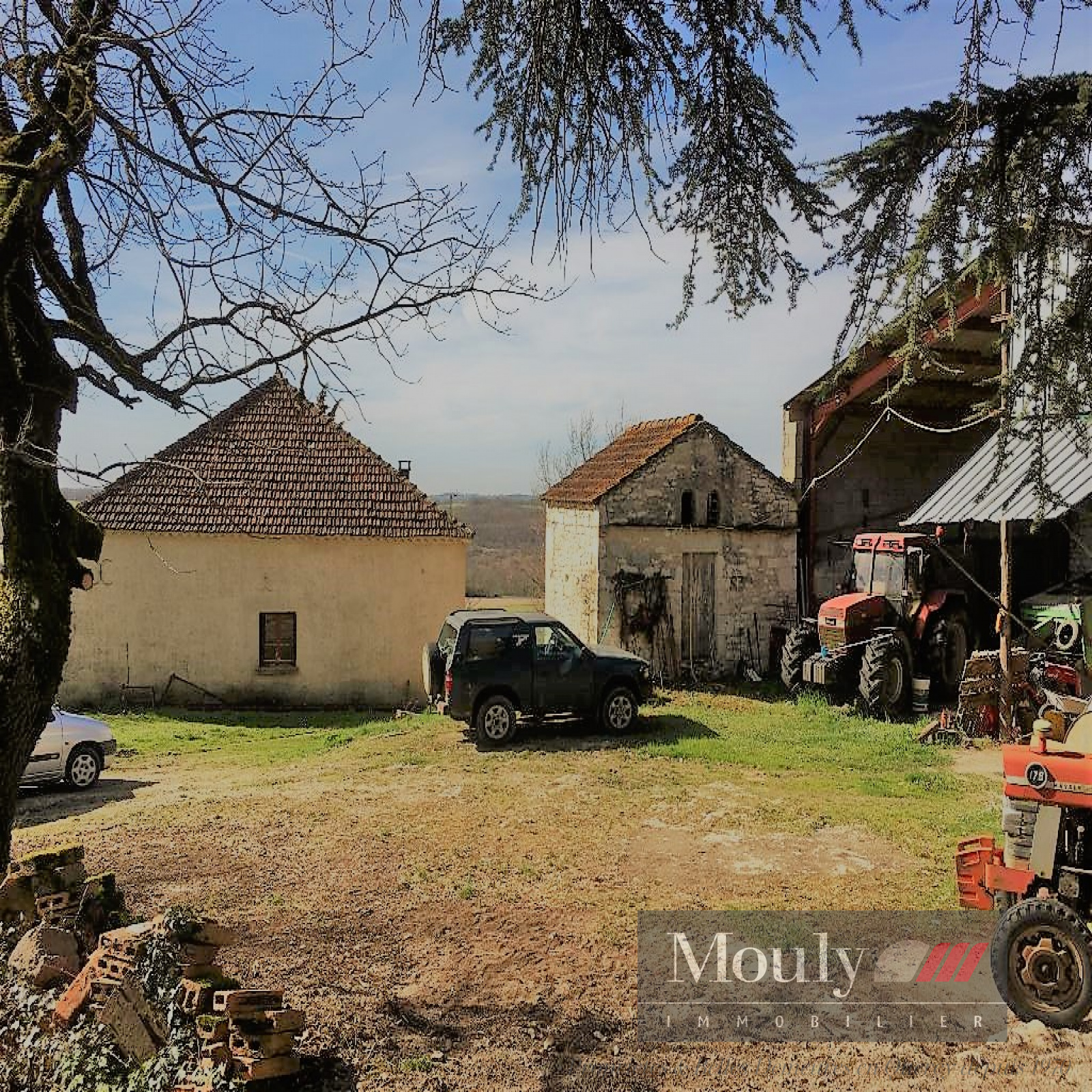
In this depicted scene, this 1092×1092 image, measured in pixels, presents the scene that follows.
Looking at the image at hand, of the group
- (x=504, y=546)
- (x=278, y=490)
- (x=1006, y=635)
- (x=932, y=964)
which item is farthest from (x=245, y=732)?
(x=504, y=546)

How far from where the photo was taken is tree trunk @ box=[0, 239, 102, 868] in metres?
5.02

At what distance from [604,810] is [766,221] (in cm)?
686

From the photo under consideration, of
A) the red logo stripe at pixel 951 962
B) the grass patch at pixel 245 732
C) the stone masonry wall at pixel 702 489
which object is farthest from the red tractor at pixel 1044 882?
the stone masonry wall at pixel 702 489

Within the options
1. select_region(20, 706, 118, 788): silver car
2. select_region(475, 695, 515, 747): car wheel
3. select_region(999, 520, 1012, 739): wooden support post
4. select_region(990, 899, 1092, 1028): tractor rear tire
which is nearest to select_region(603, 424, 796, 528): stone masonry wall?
select_region(475, 695, 515, 747): car wheel

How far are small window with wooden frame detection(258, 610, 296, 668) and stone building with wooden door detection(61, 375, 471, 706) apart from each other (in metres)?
0.03

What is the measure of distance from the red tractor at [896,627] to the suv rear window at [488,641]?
16.8 ft

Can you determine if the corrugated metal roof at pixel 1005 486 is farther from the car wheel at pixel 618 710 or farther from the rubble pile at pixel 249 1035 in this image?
the rubble pile at pixel 249 1035

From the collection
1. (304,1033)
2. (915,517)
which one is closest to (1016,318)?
(304,1033)

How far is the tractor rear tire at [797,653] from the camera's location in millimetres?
16875

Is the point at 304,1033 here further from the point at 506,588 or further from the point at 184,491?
the point at 506,588

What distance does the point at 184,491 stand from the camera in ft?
66.9

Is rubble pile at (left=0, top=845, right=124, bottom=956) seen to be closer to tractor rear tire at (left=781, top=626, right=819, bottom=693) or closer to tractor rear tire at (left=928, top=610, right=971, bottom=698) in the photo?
tractor rear tire at (left=781, top=626, right=819, bottom=693)

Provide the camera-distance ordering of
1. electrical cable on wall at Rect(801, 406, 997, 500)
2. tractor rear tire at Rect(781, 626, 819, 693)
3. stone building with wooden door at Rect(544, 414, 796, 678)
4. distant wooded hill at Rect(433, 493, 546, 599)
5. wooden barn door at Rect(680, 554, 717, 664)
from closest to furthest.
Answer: electrical cable on wall at Rect(801, 406, 997, 500), tractor rear tire at Rect(781, 626, 819, 693), stone building with wooden door at Rect(544, 414, 796, 678), wooden barn door at Rect(680, 554, 717, 664), distant wooded hill at Rect(433, 493, 546, 599)

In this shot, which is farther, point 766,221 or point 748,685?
point 748,685
